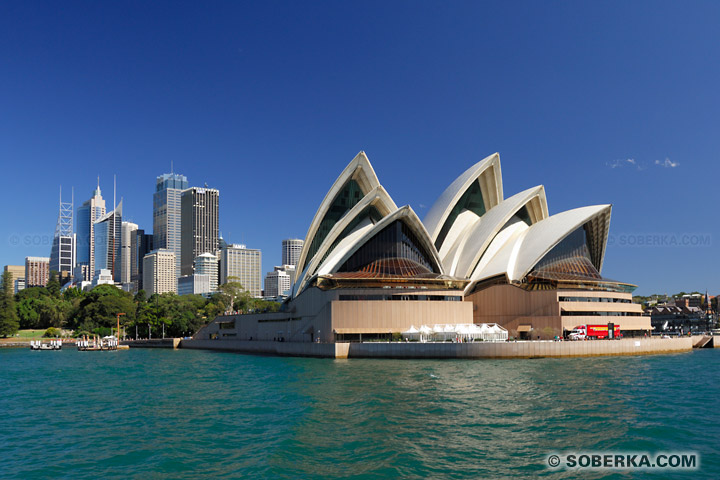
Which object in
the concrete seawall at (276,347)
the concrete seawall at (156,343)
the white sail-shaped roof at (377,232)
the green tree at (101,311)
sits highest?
the white sail-shaped roof at (377,232)

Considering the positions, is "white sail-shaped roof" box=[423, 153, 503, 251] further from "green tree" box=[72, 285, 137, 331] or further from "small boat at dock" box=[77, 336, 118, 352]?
"green tree" box=[72, 285, 137, 331]

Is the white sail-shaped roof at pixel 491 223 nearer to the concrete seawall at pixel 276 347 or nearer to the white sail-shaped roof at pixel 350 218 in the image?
the white sail-shaped roof at pixel 350 218

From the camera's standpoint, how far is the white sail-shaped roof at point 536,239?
63.2 meters

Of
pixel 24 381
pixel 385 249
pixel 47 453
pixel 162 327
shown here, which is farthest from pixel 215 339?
pixel 47 453

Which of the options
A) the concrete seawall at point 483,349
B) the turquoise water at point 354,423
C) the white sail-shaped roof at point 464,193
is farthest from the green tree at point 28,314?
the turquoise water at point 354,423

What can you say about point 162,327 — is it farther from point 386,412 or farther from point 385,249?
point 386,412

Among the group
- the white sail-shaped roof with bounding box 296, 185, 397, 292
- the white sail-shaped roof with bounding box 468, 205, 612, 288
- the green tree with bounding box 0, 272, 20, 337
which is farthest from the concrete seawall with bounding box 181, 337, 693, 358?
the green tree with bounding box 0, 272, 20, 337

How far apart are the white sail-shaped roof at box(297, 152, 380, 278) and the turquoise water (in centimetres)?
3465

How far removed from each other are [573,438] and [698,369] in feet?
87.2

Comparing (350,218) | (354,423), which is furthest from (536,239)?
(354,423)

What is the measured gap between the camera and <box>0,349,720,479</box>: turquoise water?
16.2 m

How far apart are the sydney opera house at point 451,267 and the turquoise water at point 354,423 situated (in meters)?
19.5

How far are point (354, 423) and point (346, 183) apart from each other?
50.2 metres

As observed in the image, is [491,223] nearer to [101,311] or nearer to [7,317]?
[101,311]
